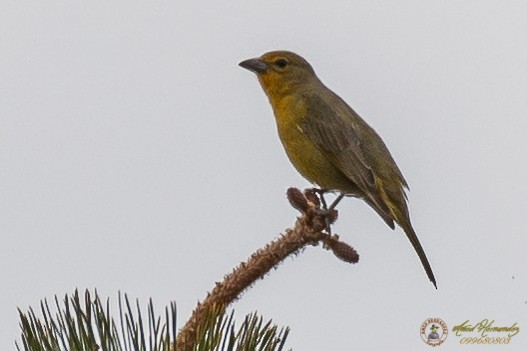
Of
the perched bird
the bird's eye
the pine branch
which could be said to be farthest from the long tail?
the bird's eye

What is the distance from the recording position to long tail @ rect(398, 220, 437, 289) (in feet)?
17.3

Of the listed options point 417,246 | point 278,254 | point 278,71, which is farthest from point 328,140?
point 278,254

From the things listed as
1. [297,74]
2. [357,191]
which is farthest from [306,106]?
[357,191]

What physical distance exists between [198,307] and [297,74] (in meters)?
4.17

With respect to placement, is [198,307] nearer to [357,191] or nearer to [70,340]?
[70,340]

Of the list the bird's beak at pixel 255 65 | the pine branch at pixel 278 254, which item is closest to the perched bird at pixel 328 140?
the bird's beak at pixel 255 65

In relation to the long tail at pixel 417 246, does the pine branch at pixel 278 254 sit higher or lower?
lower

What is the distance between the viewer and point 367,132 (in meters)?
6.66

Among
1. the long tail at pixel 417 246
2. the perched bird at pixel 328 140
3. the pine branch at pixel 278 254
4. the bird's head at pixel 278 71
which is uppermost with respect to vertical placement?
the bird's head at pixel 278 71

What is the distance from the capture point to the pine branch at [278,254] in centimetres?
302

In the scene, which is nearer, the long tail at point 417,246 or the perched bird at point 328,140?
the long tail at point 417,246

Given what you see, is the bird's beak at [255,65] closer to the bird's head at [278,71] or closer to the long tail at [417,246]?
the bird's head at [278,71]

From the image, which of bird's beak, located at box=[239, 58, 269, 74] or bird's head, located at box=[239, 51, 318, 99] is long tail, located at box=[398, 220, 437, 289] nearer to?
bird's head, located at box=[239, 51, 318, 99]

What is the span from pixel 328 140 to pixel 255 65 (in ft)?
2.72
